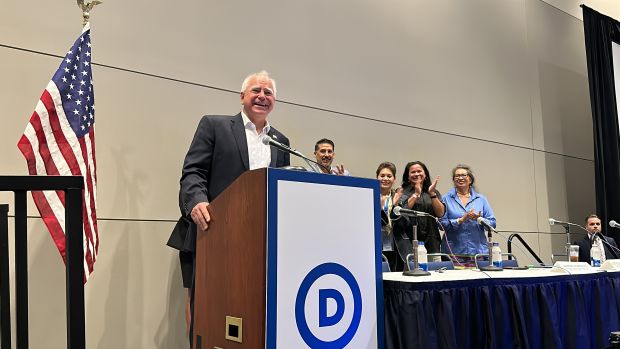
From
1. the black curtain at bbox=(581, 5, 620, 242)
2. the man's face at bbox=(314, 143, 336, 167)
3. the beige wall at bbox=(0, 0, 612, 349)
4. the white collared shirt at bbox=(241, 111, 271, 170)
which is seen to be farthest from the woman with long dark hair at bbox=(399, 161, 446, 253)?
the black curtain at bbox=(581, 5, 620, 242)

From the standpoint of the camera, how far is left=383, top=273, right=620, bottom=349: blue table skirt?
177cm

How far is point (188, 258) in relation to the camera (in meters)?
2.41

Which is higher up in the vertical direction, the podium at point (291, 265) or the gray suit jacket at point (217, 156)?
the gray suit jacket at point (217, 156)

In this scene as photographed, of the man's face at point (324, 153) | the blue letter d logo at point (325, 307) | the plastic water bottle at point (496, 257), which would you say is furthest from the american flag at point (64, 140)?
the plastic water bottle at point (496, 257)

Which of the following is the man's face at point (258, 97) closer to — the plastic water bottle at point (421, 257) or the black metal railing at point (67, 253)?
the plastic water bottle at point (421, 257)

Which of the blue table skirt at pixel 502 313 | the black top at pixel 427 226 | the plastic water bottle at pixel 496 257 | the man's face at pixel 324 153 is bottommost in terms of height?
the blue table skirt at pixel 502 313

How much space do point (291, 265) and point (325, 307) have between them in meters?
0.19

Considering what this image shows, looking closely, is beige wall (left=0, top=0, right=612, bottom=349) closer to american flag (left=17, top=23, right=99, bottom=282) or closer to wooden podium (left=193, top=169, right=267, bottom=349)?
american flag (left=17, top=23, right=99, bottom=282)

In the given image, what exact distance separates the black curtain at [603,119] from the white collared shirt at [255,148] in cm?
535

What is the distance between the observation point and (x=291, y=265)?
5.10 feet

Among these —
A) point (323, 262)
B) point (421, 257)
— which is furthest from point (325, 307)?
point (421, 257)

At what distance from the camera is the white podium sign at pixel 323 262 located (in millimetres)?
1520

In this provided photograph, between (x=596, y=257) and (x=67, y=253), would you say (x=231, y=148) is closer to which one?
(x=67, y=253)

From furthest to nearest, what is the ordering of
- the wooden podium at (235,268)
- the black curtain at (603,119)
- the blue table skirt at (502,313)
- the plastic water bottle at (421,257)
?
the black curtain at (603,119), the plastic water bottle at (421,257), the blue table skirt at (502,313), the wooden podium at (235,268)
